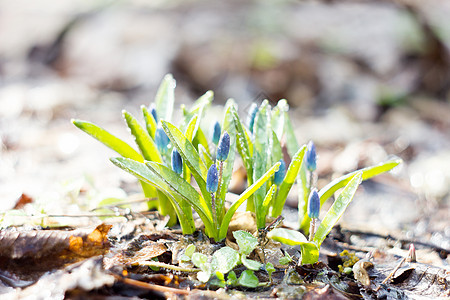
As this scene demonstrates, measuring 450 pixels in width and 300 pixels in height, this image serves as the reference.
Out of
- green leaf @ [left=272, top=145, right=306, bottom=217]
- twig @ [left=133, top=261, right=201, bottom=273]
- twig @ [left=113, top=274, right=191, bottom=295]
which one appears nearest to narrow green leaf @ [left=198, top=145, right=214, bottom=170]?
green leaf @ [left=272, top=145, right=306, bottom=217]

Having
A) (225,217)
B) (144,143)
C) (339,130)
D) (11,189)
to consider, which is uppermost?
(144,143)

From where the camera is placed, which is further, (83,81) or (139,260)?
(83,81)

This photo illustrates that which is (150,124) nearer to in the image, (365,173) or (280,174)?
(280,174)

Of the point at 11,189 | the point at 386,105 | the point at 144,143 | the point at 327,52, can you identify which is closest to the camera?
the point at 144,143

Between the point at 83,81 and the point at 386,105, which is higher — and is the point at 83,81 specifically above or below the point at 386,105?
above

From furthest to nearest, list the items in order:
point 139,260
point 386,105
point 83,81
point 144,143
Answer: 1. point 83,81
2. point 386,105
3. point 144,143
4. point 139,260

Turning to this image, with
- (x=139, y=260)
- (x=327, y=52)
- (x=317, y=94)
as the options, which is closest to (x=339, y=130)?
(x=317, y=94)

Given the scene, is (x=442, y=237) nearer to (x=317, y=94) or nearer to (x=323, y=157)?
(x=323, y=157)

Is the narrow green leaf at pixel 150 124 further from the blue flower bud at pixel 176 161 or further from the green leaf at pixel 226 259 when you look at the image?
the green leaf at pixel 226 259
